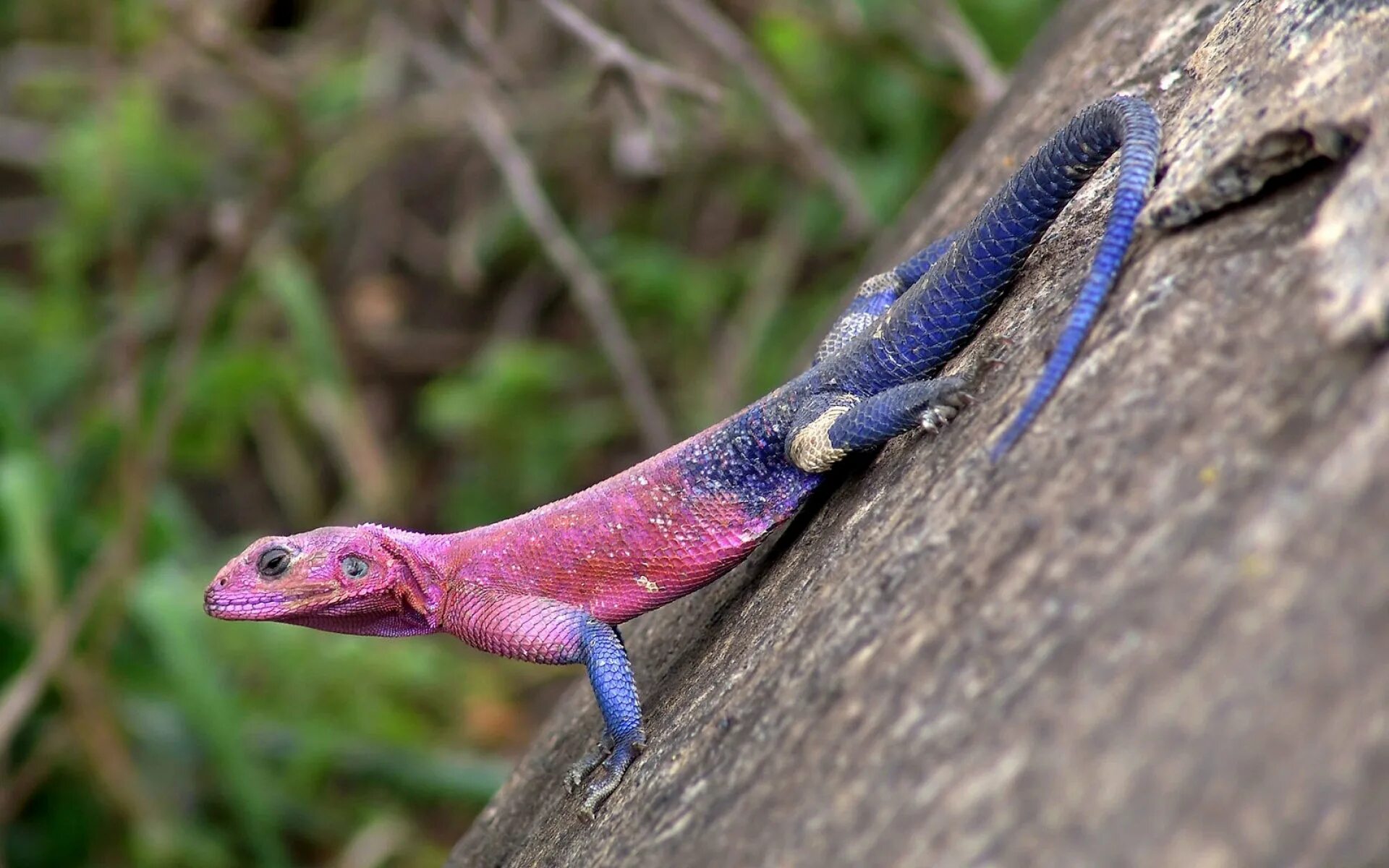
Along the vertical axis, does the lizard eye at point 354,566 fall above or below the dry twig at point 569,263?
below

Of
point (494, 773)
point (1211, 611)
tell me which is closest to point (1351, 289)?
point (1211, 611)

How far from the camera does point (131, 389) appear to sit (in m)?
5.93

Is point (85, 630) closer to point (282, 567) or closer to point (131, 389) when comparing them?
point (131, 389)

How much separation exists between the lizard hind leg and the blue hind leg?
493 millimetres

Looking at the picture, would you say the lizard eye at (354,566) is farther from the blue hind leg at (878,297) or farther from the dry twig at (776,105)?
the dry twig at (776,105)

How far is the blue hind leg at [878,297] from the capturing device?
146 inches

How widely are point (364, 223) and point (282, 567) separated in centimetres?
→ 613

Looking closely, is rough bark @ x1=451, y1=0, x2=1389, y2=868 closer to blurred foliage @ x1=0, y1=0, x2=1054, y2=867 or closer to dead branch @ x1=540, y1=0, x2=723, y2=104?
dead branch @ x1=540, y1=0, x2=723, y2=104

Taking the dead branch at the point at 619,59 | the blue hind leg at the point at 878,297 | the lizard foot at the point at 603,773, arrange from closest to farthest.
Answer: the lizard foot at the point at 603,773
the blue hind leg at the point at 878,297
the dead branch at the point at 619,59

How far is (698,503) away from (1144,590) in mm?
1626

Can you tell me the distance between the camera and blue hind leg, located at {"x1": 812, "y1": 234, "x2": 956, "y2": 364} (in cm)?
371

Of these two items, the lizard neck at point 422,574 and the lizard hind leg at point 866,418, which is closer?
the lizard hind leg at point 866,418

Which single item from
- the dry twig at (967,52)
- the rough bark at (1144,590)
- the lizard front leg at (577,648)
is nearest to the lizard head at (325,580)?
the lizard front leg at (577,648)

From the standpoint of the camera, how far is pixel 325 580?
3768 mm
